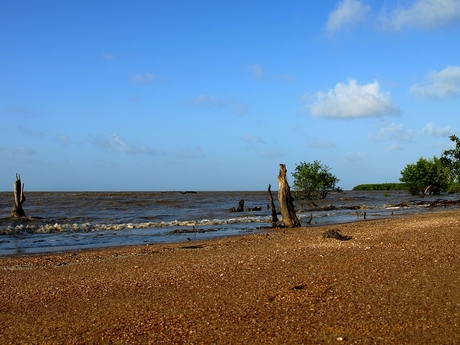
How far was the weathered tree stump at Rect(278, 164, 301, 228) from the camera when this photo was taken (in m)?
21.3

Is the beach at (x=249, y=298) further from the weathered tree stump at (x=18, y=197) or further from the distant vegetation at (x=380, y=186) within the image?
the distant vegetation at (x=380, y=186)

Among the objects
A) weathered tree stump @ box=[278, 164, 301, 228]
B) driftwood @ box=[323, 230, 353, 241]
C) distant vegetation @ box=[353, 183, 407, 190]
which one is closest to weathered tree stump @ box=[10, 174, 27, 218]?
weathered tree stump @ box=[278, 164, 301, 228]

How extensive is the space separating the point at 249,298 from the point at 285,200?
14263 mm

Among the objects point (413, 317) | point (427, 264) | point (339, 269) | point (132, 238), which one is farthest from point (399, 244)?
point (132, 238)

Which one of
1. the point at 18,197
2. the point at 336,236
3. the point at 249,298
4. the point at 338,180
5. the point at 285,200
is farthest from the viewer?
the point at 338,180

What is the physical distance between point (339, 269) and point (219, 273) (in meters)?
2.44

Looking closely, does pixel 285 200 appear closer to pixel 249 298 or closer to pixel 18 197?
pixel 249 298

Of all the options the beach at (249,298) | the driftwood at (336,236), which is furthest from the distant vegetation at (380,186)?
the beach at (249,298)

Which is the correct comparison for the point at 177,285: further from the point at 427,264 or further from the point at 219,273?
the point at 427,264

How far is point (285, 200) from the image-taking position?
2167 centimetres

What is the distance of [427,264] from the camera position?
9391 millimetres

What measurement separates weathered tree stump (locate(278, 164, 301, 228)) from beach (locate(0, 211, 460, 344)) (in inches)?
353

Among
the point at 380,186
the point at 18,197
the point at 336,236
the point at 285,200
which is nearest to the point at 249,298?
the point at 336,236

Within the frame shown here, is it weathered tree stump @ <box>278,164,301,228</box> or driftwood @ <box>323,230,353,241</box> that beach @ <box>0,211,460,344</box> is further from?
weathered tree stump @ <box>278,164,301,228</box>
